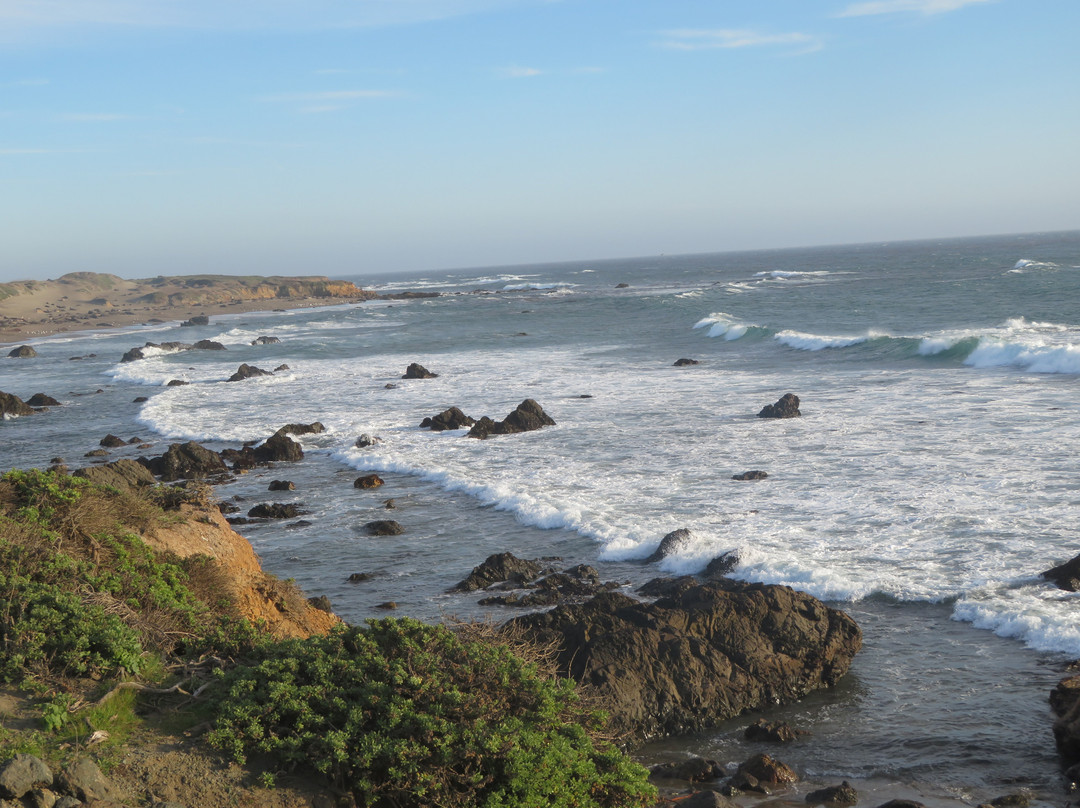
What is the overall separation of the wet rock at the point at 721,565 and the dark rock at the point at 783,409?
11468 millimetres

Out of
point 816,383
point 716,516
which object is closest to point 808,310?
point 816,383

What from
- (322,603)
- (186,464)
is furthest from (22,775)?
(186,464)

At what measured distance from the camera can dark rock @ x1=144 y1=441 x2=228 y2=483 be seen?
66.9 feet

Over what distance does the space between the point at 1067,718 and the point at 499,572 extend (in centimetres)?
689

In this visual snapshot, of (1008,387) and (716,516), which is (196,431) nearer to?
(716,516)

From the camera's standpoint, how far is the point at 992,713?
8.29 m

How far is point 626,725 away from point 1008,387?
2235 cm

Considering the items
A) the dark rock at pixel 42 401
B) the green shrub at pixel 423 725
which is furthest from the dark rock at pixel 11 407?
the green shrub at pixel 423 725

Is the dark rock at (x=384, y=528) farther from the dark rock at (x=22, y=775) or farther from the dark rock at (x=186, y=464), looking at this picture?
the dark rock at (x=22, y=775)

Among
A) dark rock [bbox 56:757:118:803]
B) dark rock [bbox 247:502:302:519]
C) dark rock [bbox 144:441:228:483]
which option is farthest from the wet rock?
dark rock [bbox 144:441:228:483]

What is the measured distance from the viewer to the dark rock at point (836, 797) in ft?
23.0

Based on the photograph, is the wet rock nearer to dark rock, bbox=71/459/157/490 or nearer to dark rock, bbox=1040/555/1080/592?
dark rock, bbox=1040/555/1080/592

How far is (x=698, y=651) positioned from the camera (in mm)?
9000

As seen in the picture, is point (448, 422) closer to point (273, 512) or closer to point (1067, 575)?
point (273, 512)
